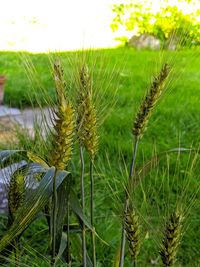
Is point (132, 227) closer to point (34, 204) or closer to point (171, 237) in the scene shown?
point (171, 237)

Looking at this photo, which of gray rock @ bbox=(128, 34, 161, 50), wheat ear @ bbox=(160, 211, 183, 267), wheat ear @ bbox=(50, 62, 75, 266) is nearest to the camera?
wheat ear @ bbox=(50, 62, 75, 266)

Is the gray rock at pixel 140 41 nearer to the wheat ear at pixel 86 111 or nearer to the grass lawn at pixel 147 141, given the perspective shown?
the grass lawn at pixel 147 141

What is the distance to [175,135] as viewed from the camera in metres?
4.73

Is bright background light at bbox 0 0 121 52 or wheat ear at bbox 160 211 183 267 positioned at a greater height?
wheat ear at bbox 160 211 183 267

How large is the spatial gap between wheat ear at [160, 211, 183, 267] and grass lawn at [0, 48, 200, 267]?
39mm

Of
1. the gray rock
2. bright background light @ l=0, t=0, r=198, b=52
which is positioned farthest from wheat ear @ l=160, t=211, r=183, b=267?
the gray rock

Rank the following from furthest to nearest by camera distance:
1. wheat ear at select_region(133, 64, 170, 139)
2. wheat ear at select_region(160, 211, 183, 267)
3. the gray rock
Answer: the gray rock
wheat ear at select_region(133, 64, 170, 139)
wheat ear at select_region(160, 211, 183, 267)

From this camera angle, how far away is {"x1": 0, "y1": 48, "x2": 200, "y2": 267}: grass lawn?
4.99 ft

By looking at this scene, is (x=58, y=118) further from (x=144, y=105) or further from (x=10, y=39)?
(x=10, y=39)

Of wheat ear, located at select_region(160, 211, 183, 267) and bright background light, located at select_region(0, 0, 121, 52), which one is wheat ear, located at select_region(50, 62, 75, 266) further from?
bright background light, located at select_region(0, 0, 121, 52)

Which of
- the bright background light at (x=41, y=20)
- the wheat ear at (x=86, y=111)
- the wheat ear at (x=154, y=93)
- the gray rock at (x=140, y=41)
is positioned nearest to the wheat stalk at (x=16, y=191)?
the wheat ear at (x=86, y=111)

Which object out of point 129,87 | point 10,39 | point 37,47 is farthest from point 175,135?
point 10,39

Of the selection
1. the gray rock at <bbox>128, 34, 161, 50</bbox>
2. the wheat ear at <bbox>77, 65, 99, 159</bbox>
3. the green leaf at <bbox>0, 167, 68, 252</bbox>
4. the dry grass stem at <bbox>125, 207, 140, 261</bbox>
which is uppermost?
the wheat ear at <bbox>77, 65, 99, 159</bbox>

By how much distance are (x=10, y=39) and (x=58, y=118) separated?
29.6ft
